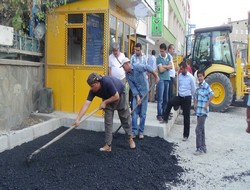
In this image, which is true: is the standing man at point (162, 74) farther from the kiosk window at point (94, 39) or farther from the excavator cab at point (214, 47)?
the excavator cab at point (214, 47)

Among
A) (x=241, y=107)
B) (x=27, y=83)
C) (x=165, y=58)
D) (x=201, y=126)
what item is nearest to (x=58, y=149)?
(x=27, y=83)

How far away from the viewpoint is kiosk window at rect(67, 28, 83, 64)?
780 centimetres

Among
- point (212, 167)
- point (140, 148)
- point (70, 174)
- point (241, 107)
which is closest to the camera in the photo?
point (70, 174)

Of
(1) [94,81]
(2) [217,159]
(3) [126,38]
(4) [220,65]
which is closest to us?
(1) [94,81]

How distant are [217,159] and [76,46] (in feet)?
13.7

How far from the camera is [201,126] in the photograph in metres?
6.18

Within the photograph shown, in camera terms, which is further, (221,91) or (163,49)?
(221,91)

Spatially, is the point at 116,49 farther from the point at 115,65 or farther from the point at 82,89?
the point at 82,89

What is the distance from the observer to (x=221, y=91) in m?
11.2

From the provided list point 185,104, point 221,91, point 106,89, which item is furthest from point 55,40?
point 221,91

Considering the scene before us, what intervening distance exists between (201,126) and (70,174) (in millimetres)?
2822

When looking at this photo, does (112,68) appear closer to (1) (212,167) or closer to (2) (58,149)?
(2) (58,149)

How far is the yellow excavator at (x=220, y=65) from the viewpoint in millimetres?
11023

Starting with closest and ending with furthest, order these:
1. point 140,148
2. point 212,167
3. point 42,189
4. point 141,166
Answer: point 42,189 < point 141,166 < point 212,167 < point 140,148
